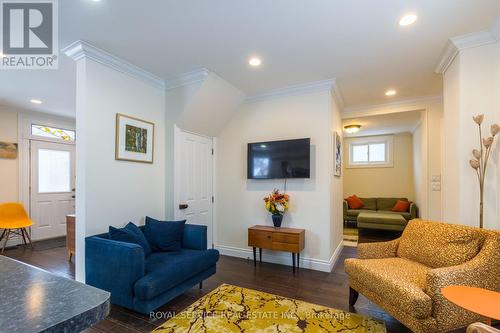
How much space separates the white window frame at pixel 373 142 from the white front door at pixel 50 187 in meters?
7.49

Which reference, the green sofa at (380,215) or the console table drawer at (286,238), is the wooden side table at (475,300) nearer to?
the console table drawer at (286,238)

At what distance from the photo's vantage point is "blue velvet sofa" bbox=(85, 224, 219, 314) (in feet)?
7.15

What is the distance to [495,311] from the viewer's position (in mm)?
1452

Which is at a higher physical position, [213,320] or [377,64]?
[377,64]

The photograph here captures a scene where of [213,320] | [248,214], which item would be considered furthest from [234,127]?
[213,320]

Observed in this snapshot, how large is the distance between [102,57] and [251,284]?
10.3ft

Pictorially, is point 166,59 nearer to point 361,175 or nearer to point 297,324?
point 297,324

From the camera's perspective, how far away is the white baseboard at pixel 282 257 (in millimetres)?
3566

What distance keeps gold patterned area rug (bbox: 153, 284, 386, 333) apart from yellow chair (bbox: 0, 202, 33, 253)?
12.9 feet

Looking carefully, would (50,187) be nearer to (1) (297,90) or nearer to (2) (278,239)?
(2) (278,239)

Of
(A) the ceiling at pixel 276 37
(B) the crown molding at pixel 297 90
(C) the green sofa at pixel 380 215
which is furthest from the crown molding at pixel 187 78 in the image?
(C) the green sofa at pixel 380 215

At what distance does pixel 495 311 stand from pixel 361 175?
648 cm

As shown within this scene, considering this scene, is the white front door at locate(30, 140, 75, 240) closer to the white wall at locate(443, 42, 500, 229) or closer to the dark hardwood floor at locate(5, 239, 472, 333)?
the dark hardwood floor at locate(5, 239, 472, 333)

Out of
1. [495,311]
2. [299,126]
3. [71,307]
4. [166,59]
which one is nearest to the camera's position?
[71,307]
